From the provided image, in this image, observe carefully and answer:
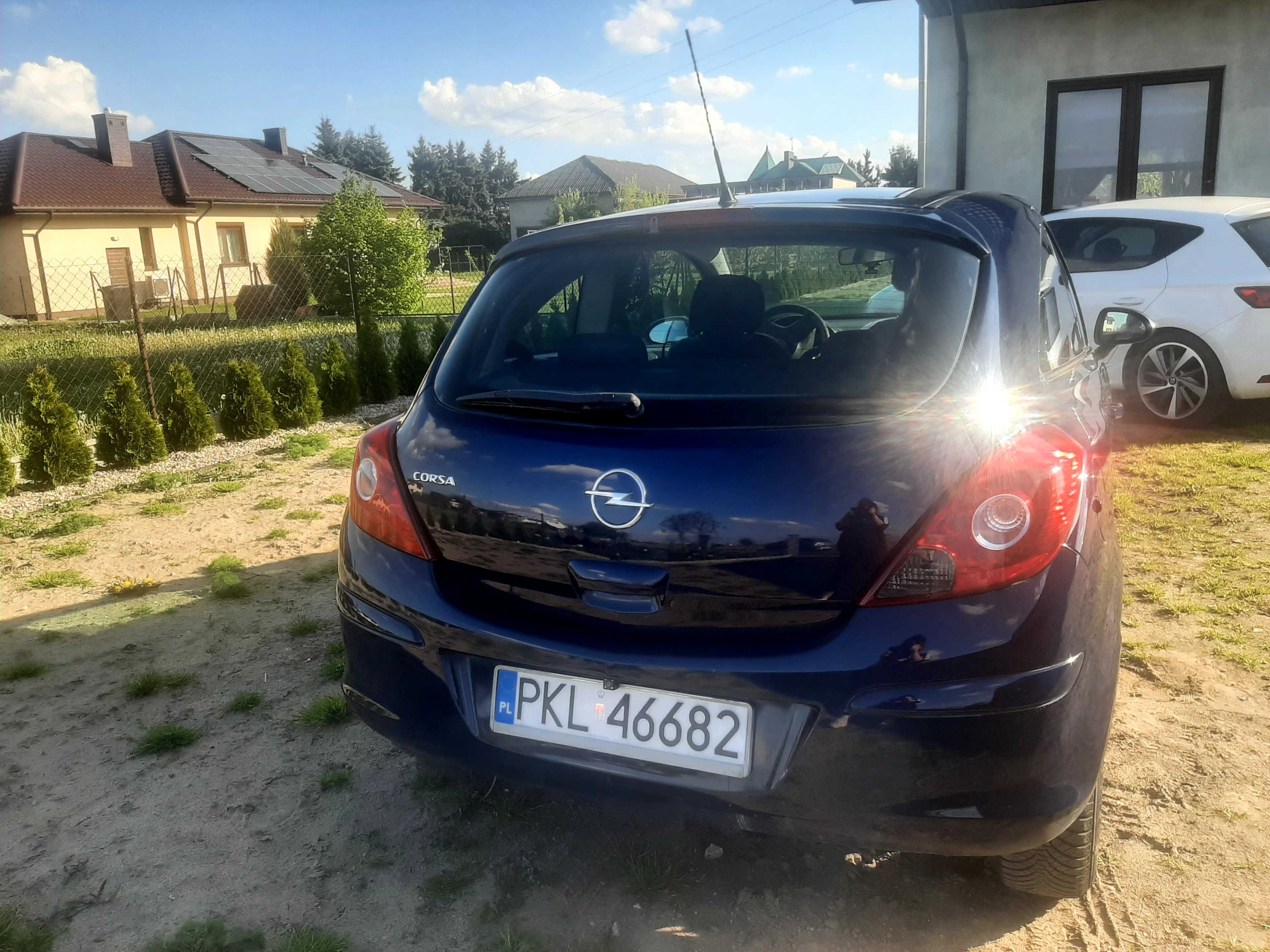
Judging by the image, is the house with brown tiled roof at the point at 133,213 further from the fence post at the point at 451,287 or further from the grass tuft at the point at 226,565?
the grass tuft at the point at 226,565

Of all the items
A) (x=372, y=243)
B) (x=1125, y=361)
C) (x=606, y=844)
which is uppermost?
(x=372, y=243)

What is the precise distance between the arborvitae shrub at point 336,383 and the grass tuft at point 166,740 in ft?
21.8

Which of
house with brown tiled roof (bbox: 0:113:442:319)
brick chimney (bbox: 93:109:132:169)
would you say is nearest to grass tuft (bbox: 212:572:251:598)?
house with brown tiled roof (bbox: 0:113:442:319)

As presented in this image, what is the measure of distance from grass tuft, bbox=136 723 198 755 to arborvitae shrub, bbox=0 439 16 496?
4.23m

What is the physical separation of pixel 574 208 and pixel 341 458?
5022cm

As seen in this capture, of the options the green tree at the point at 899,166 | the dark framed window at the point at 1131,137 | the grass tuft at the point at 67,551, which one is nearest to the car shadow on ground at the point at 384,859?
the grass tuft at the point at 67,551

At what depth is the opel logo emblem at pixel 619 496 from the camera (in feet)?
6.50

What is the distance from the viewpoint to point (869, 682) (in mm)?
1850

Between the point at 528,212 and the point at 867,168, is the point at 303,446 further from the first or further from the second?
the point at 867,168

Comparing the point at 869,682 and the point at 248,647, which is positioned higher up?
the point at 869,682

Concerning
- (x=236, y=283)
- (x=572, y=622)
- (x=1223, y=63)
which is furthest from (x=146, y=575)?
(x=236, y=283)

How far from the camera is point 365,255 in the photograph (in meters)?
25.1

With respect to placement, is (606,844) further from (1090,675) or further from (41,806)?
(41,806)

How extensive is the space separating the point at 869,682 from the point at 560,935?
1.00 metres
